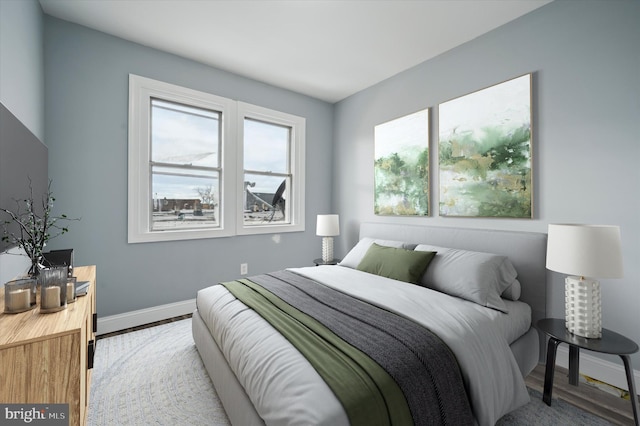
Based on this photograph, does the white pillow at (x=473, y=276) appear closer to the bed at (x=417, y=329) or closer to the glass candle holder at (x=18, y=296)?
the bed at (x=417, y=329)

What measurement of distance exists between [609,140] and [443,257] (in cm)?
139

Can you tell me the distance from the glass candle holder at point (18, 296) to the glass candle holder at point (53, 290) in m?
0.08

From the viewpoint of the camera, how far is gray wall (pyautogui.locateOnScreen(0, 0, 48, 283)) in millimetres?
1365

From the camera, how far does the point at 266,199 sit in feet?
12.8

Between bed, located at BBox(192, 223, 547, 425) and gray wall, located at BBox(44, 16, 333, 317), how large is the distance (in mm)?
1018

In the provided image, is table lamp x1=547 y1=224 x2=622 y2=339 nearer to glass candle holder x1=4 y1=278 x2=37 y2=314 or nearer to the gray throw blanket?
the gray throw blanket

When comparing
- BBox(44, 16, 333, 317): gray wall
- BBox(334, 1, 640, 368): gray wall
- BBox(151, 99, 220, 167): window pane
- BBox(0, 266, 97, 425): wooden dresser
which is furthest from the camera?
BBox(151, 99, 220, 167): window pane

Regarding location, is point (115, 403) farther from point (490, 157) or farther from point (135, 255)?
point (490, 157)

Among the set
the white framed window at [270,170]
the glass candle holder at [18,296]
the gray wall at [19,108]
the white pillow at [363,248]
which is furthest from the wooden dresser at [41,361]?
the white framed window at [270,170]

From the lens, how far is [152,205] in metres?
3.02

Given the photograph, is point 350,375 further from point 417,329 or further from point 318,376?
point 417,329

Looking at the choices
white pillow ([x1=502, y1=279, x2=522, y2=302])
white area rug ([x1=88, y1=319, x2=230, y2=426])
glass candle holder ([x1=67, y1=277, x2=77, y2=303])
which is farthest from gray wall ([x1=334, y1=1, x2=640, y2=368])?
glass candle holder ([x1=67, y1=277, x2=77, y2=303])

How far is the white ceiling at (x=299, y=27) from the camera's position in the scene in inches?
89.3


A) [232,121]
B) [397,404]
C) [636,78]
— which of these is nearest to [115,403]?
[397,404]
